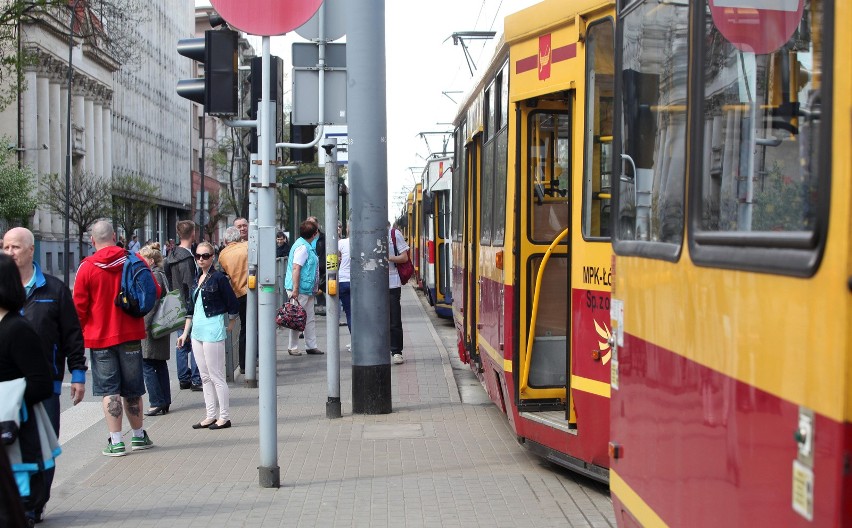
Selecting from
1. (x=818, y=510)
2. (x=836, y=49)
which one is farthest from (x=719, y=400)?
(x=836, y=49)

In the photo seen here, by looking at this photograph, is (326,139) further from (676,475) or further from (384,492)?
(676,475)

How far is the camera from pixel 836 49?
2.37 m

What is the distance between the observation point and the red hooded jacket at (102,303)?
8312 millimetres

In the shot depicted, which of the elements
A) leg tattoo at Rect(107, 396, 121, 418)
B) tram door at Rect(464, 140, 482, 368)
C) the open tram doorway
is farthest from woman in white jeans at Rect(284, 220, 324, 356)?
the open tram doorway

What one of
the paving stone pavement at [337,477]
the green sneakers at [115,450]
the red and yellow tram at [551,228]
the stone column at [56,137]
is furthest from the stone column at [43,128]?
the red and yellow tram at [551,228]

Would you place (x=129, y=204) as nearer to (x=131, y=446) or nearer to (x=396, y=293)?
(x=396, y=293)

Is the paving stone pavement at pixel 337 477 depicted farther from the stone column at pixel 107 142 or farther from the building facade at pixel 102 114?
the stone column at pixel 107 142

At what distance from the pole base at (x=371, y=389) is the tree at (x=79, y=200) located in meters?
38.7

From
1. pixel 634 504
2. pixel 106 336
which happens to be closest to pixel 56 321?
pixel 106 336

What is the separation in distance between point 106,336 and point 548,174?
337 cm

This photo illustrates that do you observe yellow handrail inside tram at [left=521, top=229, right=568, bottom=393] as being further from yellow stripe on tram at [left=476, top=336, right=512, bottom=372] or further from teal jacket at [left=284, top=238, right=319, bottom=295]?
teal jacket at [left=284, top=238, right=319, bottom=295]

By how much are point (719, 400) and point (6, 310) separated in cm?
355

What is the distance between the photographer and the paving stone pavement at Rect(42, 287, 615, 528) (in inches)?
266

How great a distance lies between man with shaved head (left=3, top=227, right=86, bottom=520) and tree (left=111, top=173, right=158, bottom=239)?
46920 millimetres
